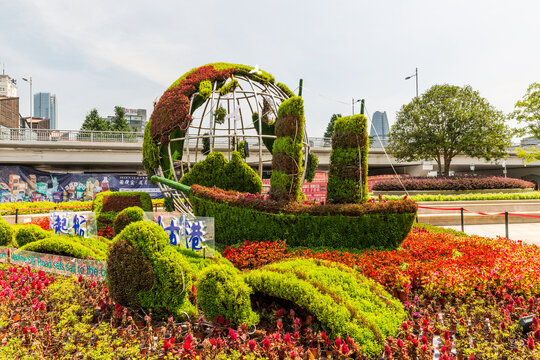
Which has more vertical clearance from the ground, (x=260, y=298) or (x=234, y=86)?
(x=234, y=86)

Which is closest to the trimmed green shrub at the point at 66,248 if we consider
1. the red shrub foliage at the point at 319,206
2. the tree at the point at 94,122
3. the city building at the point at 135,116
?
the red shrub foliage at the point at 319,206

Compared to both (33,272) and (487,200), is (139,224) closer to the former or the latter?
(33,272)

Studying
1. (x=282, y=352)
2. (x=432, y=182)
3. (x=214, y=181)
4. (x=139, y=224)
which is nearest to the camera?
(x=282, y=352)

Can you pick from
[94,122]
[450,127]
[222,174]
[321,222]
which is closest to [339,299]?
[321,222]

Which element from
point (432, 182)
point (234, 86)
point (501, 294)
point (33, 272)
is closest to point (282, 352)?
point (501, 294)

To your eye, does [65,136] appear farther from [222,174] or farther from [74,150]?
[222,174]

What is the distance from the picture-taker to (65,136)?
22.3m

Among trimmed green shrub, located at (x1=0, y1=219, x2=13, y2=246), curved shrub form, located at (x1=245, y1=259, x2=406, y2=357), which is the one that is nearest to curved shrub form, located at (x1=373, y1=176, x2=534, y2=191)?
curved shrub form, located at (x1=245, y1=259, x2=406, y2=357)

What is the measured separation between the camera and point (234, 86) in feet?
24.9

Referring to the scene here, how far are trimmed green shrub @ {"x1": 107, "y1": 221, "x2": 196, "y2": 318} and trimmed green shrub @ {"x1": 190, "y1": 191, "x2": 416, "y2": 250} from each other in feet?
8.73

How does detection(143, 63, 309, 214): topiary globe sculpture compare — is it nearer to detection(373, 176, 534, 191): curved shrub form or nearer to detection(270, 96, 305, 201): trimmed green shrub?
detection(270, 96, 305, 201): trimmed green shrub

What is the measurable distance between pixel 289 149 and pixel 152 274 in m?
3.35

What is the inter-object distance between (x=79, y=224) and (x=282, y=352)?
15.9 ft

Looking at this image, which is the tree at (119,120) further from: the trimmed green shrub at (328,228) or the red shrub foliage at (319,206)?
the trimmed green shrub at (328,228)
